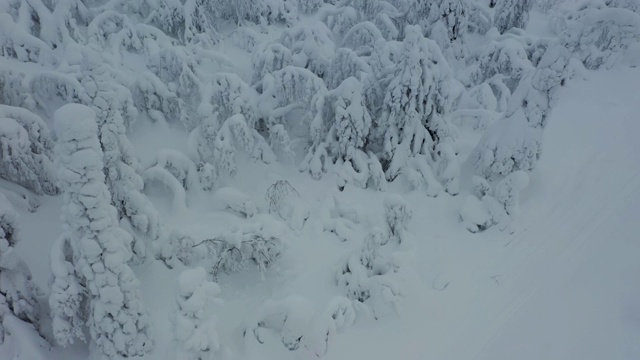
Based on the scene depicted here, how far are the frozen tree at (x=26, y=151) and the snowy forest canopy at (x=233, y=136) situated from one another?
28mm

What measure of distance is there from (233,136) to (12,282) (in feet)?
16.3

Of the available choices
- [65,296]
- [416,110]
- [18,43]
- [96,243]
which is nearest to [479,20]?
[416,110]

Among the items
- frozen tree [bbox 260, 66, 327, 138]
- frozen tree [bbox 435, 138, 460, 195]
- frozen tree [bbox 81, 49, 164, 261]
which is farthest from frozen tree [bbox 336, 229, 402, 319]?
frozen tree [bbox 260, 66, 327, 138]

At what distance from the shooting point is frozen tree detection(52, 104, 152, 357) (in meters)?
4.92

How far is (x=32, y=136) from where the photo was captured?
301 inches

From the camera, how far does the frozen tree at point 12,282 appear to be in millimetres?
5469

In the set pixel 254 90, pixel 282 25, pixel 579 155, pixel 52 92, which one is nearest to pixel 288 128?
pixel 254 90

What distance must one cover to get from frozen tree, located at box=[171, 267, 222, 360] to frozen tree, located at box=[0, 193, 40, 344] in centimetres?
211

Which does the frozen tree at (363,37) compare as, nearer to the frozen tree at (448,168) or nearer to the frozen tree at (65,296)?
the frozen tree at (448,168)

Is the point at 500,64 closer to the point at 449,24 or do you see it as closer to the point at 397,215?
the point at 449,24

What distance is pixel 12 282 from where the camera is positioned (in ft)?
18.9

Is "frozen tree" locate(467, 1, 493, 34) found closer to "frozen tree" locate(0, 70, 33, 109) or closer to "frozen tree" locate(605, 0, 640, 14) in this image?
"frozen tree" locate(605, 0, 640, 14)

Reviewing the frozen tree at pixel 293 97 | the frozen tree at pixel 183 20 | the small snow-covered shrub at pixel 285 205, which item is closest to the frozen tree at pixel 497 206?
the small snow-covered shrub at pixel 285 205

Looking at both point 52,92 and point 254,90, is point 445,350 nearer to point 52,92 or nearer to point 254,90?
point 254,90
